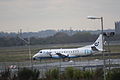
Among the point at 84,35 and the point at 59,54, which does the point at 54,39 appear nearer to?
the point at 84,35

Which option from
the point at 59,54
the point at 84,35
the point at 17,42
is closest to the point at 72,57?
the point at 59,54

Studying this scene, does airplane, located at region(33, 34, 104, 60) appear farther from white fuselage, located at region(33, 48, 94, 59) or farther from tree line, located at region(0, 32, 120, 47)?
tree line, located at region(0, 32, 120, 47)

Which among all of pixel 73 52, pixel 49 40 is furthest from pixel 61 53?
pixel 49 40

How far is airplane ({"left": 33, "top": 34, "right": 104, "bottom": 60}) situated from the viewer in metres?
85.9

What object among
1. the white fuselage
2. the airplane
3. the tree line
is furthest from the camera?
the tree line

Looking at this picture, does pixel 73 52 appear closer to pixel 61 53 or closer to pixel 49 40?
pixel 61 53

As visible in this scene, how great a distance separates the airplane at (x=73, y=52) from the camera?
8588cm

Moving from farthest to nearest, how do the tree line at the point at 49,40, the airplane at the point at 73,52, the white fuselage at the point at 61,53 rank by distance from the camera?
the tree line at the point at 49,40
the white fuselage at the point at 61,53
the airplane at the point at 73,52

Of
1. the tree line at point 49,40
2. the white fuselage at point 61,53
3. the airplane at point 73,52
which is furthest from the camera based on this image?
the tree line at point 49,40

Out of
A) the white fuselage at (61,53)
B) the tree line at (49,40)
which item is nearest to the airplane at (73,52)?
the white fuselage at (61,53)

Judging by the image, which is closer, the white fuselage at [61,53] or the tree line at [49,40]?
the white fuselage at [61,53]

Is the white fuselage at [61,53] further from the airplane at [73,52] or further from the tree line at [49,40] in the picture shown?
the tree line at [49,40]

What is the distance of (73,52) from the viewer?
86938 millimetres

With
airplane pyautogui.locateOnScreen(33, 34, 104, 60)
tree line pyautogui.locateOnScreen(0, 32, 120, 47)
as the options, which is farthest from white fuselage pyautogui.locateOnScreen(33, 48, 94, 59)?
tree line pyautogui.locateOnScreen(0, 32, 120, 47)
